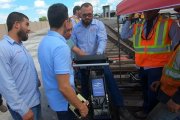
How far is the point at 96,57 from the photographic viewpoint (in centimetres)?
461

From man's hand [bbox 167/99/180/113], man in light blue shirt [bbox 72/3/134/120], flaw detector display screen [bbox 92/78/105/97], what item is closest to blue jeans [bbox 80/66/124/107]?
flaw detector display screen [bbox 92/78/105/97]

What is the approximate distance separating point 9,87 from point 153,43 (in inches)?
105

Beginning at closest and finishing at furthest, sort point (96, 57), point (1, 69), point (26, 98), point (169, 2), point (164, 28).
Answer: point (169, 2), point (1, 69), point (26, 98), point (96, 57), point (164, 28)

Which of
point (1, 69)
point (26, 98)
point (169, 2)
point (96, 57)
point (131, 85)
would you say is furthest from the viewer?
point (131, 85)

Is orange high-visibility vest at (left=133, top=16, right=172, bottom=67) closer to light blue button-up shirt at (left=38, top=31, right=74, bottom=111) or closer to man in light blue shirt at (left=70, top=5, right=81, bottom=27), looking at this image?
light blue button-up shirt at (left=38, top=31, right=74, bottom=111)

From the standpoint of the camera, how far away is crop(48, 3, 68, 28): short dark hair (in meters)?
3.28

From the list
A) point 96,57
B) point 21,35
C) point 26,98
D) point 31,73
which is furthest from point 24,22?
point 96,57

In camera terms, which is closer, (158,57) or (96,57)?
(96,57)

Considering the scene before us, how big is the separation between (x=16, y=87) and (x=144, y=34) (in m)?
2.64

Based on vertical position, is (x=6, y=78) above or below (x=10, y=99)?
above

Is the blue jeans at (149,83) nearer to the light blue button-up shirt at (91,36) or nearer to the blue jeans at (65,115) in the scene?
the light blue button-up shirt at (91,36)

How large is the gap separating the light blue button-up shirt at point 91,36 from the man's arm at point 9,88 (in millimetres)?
2979

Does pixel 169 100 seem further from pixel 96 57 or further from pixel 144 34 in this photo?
pixel 144 34

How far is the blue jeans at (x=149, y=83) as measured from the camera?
5234mm
